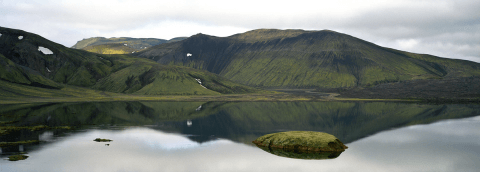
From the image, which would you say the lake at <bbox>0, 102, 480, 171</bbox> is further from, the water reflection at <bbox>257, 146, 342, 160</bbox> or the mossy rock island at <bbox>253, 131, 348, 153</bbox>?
the mossy rock island at <bbox>253, 131, 348, 153</bbox>

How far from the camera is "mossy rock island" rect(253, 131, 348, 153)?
50.6 metres

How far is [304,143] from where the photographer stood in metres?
51.9

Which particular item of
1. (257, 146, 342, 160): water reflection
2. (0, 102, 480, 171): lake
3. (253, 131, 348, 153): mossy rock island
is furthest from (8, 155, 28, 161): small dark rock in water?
(253, 131, 348, 153): mossy rock island

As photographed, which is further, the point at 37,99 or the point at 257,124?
the point at 37,99

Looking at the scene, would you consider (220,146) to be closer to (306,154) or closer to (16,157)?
(306,154)

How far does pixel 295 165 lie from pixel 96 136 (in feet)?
A: 141

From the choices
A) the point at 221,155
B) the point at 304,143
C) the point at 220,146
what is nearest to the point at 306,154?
the point at 304,143

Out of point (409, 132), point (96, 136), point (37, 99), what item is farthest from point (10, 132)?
point (37, 99)

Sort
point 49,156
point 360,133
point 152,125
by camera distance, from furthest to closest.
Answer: point 152,125 → point 360,133 → point 49,156

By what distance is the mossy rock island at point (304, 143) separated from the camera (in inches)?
1992

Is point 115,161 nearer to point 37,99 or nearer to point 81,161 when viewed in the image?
point 81,161

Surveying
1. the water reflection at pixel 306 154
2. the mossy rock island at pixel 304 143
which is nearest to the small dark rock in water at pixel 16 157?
the water reflection at pixel 306 154

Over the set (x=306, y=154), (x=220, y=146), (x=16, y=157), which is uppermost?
(x=16, y=157)

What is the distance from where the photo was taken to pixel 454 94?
627 ft
